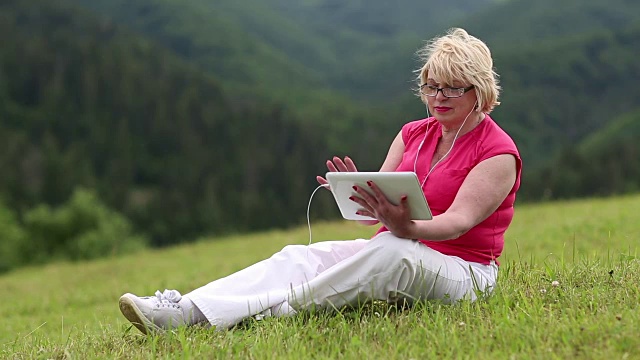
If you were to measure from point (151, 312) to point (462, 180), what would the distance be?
2.26 m

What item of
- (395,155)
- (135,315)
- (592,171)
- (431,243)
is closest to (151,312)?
(135,315)

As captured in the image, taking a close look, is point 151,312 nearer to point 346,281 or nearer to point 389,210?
point 346,281

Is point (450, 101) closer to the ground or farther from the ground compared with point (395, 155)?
farther from the ground

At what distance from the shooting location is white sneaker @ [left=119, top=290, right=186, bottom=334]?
5320 mm

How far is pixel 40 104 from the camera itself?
129875 millimetres

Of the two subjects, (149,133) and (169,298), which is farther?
(149,133)

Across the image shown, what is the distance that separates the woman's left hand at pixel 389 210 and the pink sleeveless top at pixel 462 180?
1.56 feet

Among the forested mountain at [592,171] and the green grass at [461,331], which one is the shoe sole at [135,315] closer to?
the green grass at [461,331]

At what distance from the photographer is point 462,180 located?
17.8 feet

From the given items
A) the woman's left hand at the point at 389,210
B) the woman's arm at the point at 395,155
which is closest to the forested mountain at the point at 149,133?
the woman's arm at the point at 395,155

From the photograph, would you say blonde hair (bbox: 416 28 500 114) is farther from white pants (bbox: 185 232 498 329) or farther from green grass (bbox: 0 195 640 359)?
green grass (bbox: 0 195 640 359)

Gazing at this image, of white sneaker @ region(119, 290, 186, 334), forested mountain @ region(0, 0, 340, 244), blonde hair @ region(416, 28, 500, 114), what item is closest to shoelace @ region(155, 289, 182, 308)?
white sneaker @ region(119, 290, 186, 334)

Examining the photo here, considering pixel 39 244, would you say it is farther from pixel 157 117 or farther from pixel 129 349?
pixel 157 117

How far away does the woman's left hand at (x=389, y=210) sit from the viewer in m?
4.94
